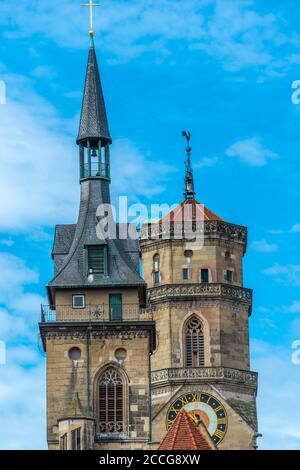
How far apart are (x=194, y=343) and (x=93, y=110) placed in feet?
69.1

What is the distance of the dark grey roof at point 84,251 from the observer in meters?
131

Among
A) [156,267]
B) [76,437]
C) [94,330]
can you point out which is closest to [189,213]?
[156,267]

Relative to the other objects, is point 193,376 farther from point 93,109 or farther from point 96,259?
point 93,109

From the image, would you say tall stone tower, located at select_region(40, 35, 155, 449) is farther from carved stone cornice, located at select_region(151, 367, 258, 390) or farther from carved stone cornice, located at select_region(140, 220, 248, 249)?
carved stone cornice, located at select_region(140, 220, 248, 249)

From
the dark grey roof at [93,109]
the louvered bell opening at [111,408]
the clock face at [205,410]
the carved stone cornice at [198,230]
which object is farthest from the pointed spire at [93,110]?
the carved stone cornice at [198,230]

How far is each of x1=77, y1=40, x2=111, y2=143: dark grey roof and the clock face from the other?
62.9 ft

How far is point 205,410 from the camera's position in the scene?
149m

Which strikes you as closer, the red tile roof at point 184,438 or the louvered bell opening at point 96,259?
the red tile roof at point 184,438

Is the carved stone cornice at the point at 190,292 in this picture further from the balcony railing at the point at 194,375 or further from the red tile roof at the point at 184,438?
the red tile roof at the point at 184,438

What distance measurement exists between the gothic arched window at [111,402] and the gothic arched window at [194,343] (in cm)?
2292

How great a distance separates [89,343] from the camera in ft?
426

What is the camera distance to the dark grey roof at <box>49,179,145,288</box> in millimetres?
131000

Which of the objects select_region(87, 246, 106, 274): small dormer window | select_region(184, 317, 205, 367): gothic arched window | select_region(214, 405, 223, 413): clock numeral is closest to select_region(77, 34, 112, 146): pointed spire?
select_region(87, 246, 106, 274): small dormer window
